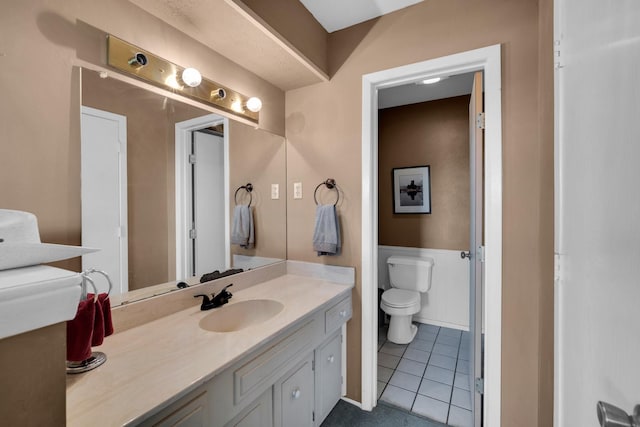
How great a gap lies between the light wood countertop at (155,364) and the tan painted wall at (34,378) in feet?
0.87

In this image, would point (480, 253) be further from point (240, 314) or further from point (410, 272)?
point (410, 272)

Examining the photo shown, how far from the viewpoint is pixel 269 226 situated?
2039 mm

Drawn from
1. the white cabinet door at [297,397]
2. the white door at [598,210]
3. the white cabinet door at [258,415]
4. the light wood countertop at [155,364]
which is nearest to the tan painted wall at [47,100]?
the light wood countertop at [155,364]

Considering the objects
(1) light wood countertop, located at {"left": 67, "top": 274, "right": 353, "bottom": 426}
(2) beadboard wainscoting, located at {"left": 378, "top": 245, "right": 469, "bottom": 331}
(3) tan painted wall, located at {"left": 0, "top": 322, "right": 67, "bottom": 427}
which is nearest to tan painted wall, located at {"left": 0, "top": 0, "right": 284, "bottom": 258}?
(1) light wood countertop, located at {"left": 67, "top": 274, "right": 353, "bottom": 426}

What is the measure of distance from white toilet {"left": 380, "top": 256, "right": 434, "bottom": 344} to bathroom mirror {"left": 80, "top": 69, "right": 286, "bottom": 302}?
1.39 metres

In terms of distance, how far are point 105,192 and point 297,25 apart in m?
1.34

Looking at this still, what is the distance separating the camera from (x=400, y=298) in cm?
271

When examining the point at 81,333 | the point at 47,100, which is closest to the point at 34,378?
the point at 81,333

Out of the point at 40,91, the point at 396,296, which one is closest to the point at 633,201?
the point at 40,91

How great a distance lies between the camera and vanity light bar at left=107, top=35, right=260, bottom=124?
1143mm

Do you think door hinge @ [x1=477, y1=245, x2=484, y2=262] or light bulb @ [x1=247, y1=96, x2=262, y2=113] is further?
light bulb @ [x1=247, y1=96, x2=262, y2=113]

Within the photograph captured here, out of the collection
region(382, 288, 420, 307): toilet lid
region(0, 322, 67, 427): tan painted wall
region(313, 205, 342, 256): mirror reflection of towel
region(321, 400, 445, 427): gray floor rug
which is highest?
region(313, 205, 342, 256): mirror reflection of towel

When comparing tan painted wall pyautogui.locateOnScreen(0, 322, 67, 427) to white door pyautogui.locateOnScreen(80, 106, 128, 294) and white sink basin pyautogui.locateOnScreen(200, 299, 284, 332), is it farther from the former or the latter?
white sink basin pyautogui.locateOnScreen(200, 299, 284, 332)

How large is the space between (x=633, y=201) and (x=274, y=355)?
117 centimetres
